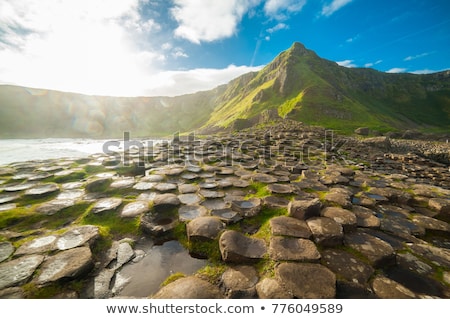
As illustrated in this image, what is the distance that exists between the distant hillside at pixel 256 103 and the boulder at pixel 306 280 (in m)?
48.4

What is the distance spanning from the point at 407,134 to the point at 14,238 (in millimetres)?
43015

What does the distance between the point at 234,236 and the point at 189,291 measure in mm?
924

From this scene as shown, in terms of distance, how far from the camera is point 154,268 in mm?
2457

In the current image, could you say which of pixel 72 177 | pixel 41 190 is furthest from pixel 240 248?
pixel 72 177

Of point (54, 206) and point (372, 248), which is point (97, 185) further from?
point (372, 248)

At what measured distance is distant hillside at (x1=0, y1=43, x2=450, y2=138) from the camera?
6449 centimetres

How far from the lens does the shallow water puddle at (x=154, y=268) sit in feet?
7.11

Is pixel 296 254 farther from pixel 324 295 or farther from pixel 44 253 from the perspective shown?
pixel 44 253

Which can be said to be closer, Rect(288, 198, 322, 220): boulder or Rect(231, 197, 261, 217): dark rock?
Rect(288, 198, 322, 220): boulder

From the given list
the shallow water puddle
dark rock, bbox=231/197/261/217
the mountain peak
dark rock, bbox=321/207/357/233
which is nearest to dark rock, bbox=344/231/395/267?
dark rock, bbox=321/207/357/233

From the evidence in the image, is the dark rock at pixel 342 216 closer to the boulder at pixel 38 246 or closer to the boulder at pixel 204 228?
the boulder at pixel 204 228

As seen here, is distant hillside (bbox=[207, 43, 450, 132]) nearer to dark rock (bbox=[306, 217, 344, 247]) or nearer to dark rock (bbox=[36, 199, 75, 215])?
dark rock (bbox=[36, 199, 75, 215])

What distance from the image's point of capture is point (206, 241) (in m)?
2.70

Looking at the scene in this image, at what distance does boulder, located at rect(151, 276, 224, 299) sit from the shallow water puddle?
0.29 metres
